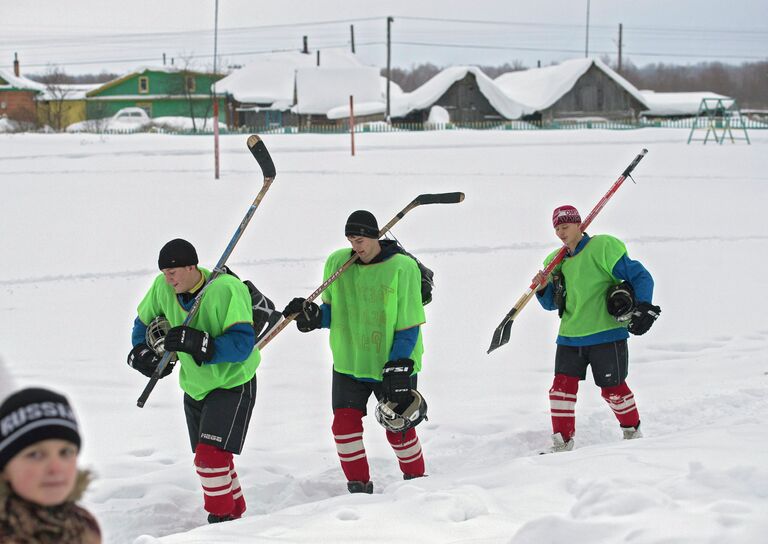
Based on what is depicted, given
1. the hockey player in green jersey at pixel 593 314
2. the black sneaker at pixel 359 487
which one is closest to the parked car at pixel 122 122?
the hockey player in green jersey at pixel 593 314

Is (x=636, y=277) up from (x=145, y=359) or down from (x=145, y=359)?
up

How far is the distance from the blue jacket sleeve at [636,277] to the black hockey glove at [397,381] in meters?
1.33

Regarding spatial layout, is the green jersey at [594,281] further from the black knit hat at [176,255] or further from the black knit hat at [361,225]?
the black knit hat at [176,255]

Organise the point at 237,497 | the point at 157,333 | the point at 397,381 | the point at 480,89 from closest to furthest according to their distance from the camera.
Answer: the point at 157,333, the point at 237,497, the point at 397,381, the point at 480,89

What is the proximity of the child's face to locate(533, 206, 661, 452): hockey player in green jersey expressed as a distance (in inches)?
151

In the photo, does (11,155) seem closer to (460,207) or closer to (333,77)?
(460,207)

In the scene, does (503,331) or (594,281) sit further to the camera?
(503,331)

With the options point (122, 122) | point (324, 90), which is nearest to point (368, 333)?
point (324, 90)

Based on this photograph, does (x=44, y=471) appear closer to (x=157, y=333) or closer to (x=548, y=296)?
(x=157, y=333)

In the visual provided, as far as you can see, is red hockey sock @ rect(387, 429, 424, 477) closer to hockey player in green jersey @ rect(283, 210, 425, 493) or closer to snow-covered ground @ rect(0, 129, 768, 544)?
hockey player in green jersey @ rect(283, 210, 425, 493)

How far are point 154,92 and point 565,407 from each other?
5647 centimetres

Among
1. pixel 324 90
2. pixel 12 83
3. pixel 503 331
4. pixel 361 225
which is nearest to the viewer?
pixel 361 225

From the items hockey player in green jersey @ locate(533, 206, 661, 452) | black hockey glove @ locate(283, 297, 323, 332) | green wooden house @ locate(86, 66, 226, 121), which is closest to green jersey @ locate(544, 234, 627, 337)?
hockey player in green jersey @ locate(533, 206, 661, 452)

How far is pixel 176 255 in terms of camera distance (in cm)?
407
